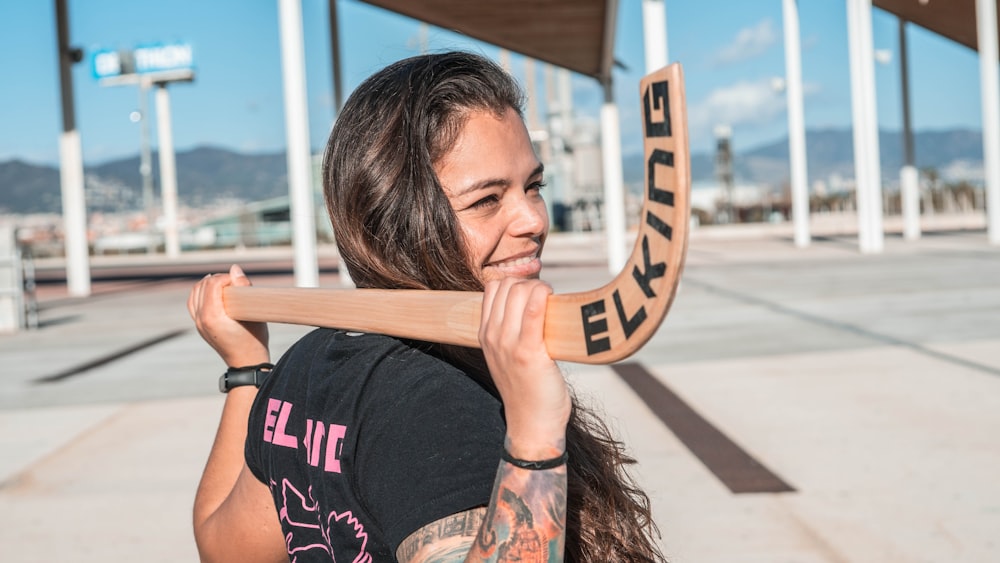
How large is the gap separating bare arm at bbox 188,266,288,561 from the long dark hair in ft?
1.56

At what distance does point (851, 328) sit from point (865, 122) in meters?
10.8

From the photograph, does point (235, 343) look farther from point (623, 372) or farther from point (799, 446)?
point (623, 372)

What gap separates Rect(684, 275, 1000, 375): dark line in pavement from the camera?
6344 millimetres

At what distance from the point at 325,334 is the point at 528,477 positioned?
59 centimetres

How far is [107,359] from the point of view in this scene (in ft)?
28.1

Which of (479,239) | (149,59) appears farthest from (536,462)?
(149,59)

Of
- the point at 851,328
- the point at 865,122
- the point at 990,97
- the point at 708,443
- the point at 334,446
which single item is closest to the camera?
the point at 334,446

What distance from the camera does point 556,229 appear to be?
40.9m

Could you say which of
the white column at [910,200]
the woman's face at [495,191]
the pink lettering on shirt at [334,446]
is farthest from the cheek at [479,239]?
the white column at [910,200]

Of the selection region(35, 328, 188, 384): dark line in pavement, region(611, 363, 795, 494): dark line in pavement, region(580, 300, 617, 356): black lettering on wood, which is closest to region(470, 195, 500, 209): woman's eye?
region(580, 300, 617, 356): black lettering on wood

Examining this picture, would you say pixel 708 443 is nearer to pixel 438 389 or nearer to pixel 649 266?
pixel 438 389

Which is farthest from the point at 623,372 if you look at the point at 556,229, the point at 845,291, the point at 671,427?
the point at 556,229

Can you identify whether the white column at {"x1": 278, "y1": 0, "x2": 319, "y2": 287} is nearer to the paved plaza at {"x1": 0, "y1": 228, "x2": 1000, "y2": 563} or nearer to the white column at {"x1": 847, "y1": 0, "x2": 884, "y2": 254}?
the paved plaza at {"x1": 0, "y1": 228, "x2": 1000, "y2": 563}

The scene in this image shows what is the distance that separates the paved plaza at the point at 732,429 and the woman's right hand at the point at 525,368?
211 centimetres
